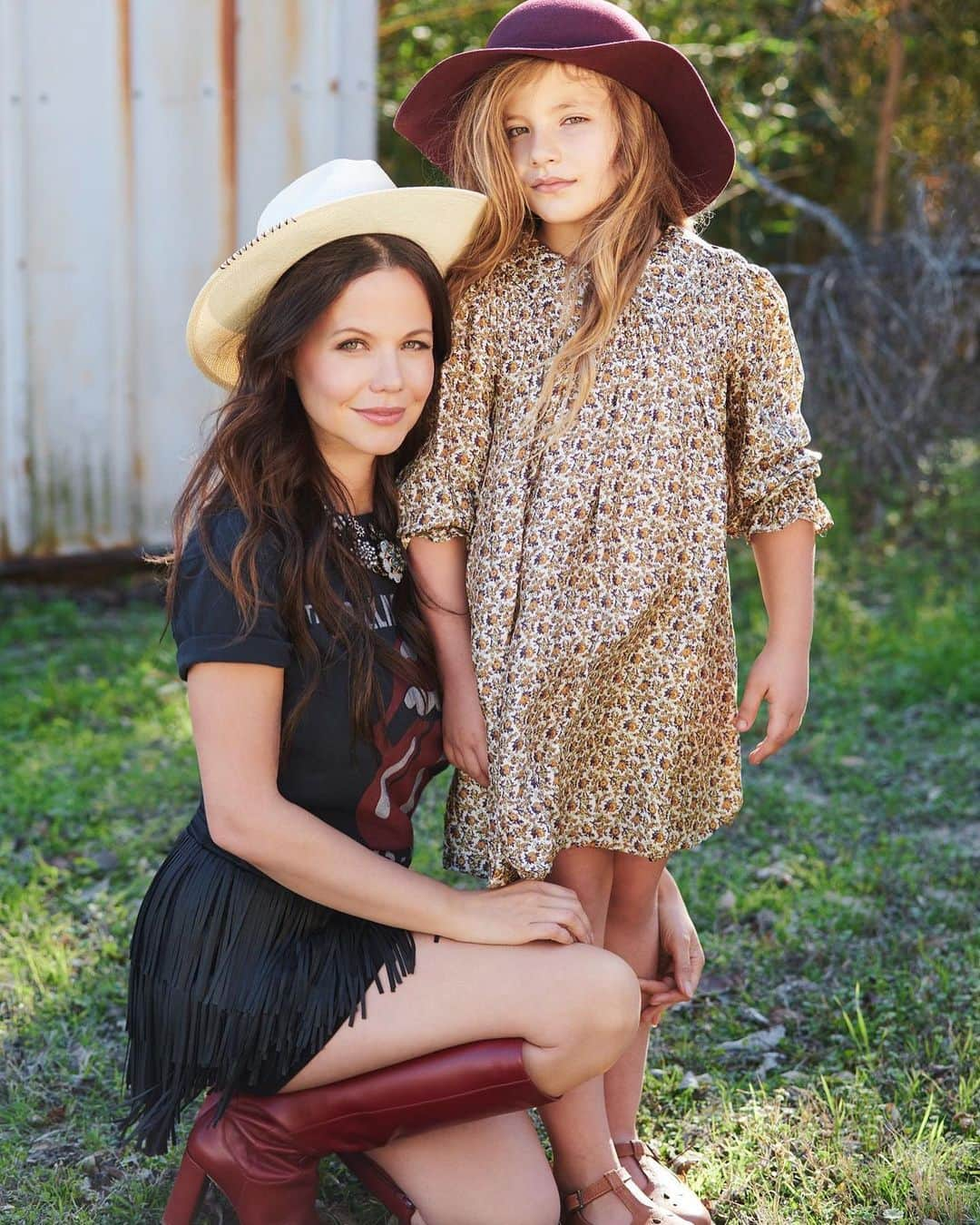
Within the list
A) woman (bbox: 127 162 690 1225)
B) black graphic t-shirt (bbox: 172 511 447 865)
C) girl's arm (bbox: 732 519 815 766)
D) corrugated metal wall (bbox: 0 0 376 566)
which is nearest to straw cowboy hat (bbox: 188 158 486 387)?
woman (bbox: 127 162 690 1225)

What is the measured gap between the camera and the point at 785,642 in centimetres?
236

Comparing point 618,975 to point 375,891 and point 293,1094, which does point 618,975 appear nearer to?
point 375,891

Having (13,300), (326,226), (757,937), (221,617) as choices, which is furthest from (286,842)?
(13,300)

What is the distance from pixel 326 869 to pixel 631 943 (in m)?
0.64

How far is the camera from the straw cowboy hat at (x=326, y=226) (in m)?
2.14

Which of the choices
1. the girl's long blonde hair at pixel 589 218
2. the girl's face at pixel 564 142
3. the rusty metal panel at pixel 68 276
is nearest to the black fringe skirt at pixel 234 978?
the girl's long blonde hair at pixel 589 218

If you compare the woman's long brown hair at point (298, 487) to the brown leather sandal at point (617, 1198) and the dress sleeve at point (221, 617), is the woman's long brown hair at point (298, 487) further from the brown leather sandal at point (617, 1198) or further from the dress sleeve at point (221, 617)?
the brown leather sandal at point (617, 1198)

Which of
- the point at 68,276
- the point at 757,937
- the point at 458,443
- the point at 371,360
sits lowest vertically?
the point at 757,937

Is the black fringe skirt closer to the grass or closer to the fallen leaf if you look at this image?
the grass

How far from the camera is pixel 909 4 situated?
6941 mm

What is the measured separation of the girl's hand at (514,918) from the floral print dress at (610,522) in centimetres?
4

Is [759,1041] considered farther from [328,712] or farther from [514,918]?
[328,712]

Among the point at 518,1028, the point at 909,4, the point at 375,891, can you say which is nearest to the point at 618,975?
the point at 518,1028

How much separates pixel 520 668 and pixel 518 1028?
1.71 feet
